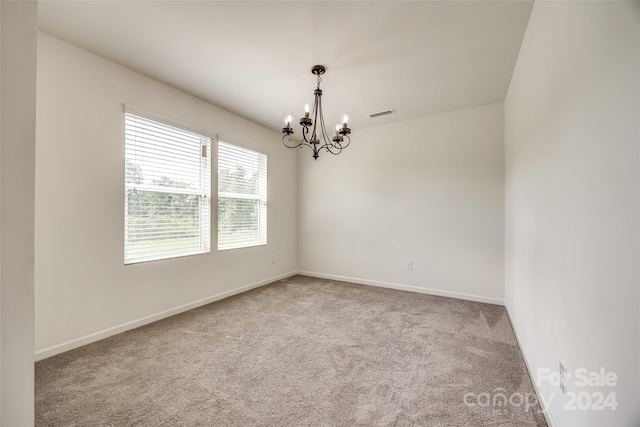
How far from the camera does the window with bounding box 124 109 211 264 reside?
2.59m

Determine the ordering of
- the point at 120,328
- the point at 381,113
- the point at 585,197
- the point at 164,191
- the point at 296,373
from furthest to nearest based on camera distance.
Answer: the point at 381,113
the point at 164,191
the point at 120,328
the point at 296,373
the point at 585,197

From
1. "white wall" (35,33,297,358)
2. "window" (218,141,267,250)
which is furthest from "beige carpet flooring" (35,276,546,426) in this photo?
"window" (218,141,267,250)

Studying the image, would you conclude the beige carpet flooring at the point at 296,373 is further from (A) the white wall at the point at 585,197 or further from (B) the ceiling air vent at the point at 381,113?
(B) the ceiling air vent at the point at 381,113

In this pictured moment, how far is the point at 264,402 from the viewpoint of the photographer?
5.22 feet

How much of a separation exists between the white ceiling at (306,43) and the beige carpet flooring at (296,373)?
2.56m

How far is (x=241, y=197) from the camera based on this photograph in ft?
12.5

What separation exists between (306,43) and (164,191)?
2.08 m

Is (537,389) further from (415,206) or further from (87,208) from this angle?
(87,208)

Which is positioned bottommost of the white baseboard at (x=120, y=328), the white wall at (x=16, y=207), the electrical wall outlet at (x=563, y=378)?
the white baseboard at (x=120, y=328)

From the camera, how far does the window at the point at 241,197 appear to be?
3537 mm

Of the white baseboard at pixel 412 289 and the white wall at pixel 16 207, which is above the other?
the white wall at pixel 16 207

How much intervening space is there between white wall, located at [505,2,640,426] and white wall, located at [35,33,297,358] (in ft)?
10.8

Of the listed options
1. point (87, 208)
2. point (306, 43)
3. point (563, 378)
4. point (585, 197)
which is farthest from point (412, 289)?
point (87, 208)

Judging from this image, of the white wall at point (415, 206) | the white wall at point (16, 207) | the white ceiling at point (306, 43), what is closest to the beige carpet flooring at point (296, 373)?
the white wall at point (415, 206)
